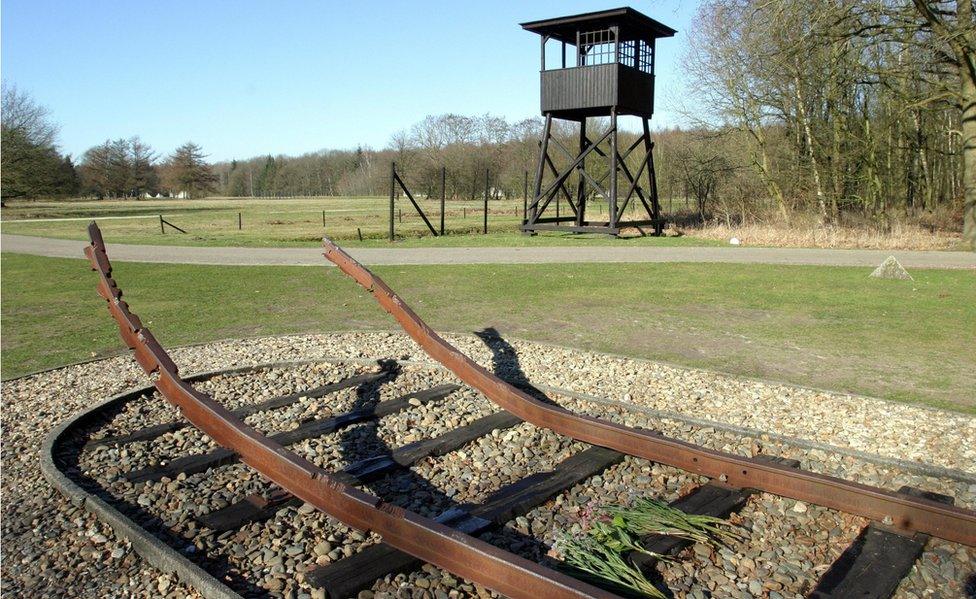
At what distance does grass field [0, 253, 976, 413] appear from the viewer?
721 cm

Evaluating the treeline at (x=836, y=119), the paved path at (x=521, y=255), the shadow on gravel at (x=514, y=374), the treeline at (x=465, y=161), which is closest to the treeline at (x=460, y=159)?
the treeline at (x=465, y=161)

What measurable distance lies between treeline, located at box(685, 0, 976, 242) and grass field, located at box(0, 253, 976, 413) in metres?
10.0

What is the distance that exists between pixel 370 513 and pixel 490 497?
3.11 ft

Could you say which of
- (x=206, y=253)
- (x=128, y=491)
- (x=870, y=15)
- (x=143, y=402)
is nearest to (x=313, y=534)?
(x=128, y=491)

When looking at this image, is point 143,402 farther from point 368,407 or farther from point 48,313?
point 48,313

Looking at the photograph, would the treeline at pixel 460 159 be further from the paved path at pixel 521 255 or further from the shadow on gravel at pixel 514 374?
the shadow on gravel at pixel 514 374

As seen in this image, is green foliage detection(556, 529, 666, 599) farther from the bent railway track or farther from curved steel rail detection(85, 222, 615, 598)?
curved steel rail detection(85, 222, 615, 598)

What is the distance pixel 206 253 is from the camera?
19641 mm

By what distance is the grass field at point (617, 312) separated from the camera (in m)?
7.21

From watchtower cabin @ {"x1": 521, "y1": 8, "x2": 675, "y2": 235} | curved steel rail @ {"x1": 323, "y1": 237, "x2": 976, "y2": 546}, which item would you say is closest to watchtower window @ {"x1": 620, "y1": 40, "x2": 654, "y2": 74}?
watchtower cabin @ {"x1": 521, "y1": 8, "x2": 675, "y2": 235}

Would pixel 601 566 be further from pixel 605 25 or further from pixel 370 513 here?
pixel 605 25

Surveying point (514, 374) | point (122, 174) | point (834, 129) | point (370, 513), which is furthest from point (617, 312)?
point (122, 174)

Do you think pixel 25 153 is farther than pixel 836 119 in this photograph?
Yes

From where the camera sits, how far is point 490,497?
381 cm
